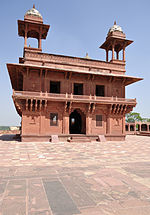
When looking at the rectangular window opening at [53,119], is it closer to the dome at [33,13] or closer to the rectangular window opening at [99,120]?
the rectangular window opening at [99,120]

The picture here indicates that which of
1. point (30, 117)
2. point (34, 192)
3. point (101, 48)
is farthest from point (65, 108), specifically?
point (34, 192)

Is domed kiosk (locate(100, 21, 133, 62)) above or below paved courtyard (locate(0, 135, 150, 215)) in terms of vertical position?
above

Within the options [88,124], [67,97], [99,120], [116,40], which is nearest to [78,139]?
[88,124]

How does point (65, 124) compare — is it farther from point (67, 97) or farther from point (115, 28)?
point (115, 28)

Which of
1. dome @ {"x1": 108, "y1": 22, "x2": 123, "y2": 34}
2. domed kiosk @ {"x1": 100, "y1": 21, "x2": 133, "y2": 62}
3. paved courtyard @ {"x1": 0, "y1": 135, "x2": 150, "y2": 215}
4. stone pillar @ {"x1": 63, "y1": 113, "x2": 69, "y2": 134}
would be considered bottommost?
paved courtyard @ {"x1": 0, "y1": 135, "x2": 150, "y2": 215}

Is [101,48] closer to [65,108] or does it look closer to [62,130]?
[65,108]

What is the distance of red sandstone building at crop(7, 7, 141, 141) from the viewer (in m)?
16.4

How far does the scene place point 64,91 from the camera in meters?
17.8

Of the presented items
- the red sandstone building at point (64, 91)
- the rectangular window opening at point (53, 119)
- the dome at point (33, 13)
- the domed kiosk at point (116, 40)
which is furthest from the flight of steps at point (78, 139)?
the dome at point (33, 13)

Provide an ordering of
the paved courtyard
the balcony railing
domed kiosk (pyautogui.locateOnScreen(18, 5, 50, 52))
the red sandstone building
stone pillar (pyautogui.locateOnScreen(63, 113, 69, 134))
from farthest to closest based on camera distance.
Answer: domed kiosk (pyautogui.locateOnScreen(18, 5, 50, 52)), stone pillar (pyautogui.locateOnScreen(63, 113, 69, 134)), the red sandstone building, the balcony railing, the paved courtyard

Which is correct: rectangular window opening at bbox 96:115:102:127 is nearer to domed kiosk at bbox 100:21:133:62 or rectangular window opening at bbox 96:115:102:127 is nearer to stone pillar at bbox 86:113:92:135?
stone pillar at bbox 86:113:92:135

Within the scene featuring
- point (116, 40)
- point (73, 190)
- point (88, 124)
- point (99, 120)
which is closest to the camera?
point (73, 190)

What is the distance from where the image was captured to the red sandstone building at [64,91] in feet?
53.7

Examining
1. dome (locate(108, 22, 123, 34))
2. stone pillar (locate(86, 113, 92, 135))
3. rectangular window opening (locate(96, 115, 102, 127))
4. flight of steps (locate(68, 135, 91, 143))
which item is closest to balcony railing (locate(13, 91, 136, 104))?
stone pillar (locate(86, 113, 92, 135))
